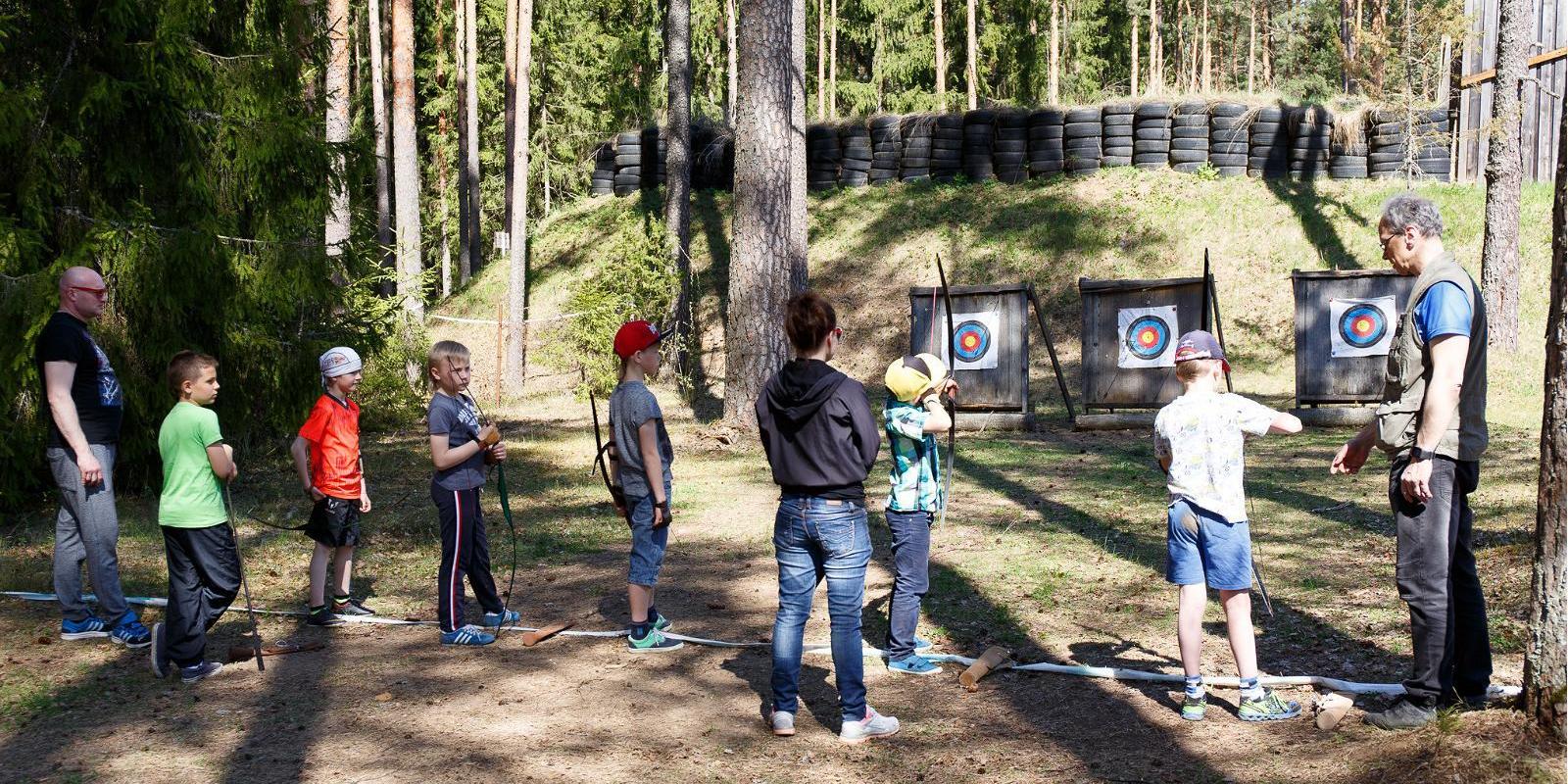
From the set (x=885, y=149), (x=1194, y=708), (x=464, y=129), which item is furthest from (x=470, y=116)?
(x=1194, y=708)

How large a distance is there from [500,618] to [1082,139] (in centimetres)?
1887

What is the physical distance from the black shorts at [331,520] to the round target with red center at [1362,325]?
433 inches

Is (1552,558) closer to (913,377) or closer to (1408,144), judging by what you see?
(913,377)

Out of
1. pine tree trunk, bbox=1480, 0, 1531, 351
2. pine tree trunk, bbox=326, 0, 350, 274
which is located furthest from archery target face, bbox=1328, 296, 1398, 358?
pine tree trunk, bbox=326, 0, 350, 274

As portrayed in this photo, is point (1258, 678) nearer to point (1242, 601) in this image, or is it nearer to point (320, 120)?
point (1242, 601)

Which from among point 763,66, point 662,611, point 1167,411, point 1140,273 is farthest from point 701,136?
point 1167,411

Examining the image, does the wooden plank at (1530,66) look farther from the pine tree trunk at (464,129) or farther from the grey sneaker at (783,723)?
the pine tree trunk at (464,129)

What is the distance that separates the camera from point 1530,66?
64.8ft

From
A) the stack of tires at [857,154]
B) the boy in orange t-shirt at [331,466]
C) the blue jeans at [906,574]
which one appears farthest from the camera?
the stack of tires at [857,154]

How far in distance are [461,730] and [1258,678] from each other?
3.16 metres

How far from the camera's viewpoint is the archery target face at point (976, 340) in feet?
47.5

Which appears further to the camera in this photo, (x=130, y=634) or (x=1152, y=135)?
(x=1152, y=135)

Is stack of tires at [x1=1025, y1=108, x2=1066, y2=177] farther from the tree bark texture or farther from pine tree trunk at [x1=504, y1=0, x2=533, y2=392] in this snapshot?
the tree bark texture

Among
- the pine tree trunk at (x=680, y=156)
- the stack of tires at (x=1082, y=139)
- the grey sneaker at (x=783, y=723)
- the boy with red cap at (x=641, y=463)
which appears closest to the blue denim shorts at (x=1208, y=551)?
the grey sneaker at (x=783, y=723)
